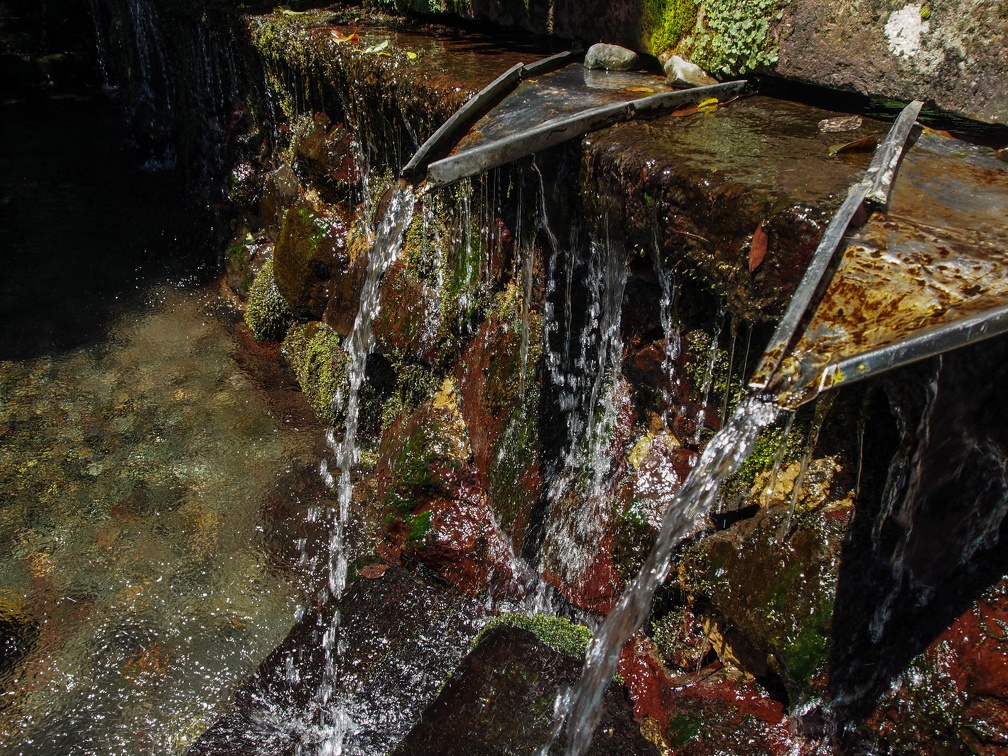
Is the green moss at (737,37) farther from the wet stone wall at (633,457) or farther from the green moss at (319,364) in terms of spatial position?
the green moss at (319,364)

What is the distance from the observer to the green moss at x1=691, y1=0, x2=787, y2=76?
395 centimetres

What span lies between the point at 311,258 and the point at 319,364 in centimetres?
86

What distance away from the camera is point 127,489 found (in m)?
5.34

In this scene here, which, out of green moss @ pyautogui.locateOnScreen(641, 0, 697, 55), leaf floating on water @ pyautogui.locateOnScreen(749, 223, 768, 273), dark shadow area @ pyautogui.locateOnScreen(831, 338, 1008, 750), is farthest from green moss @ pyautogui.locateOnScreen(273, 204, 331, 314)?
dark shadow area @ pyautogui.locateOnScreen(831, 338, 1008, 750)

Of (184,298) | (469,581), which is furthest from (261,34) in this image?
(469,581)

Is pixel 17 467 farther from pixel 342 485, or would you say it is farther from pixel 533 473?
pixel 533 473

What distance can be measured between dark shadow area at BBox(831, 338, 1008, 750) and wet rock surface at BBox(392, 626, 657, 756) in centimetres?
83

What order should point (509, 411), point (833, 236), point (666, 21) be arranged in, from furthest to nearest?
point (666, 21) < point (509, 411) < point (833, 236)

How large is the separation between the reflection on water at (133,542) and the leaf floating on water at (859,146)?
3674mm

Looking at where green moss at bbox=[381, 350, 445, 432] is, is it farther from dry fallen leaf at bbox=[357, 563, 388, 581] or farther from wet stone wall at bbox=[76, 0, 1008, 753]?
dry fallen leaf at bbox=[357, 563, 388, 581]

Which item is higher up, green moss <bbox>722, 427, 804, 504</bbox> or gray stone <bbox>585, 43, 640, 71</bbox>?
gray stone <bbox>585, 43, 640, 71</bbox>

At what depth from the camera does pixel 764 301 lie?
9.25ft

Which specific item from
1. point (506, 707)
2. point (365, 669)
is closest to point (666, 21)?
point (506, 707)

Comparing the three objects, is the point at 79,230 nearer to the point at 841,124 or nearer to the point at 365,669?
the point at 365,669
